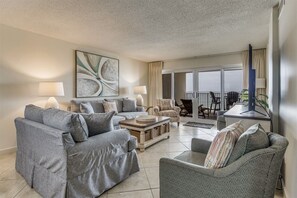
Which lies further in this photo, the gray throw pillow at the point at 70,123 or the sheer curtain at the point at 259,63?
the sheer curtain at the point at 259,63

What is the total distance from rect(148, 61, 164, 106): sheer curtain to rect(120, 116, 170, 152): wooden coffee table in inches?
121

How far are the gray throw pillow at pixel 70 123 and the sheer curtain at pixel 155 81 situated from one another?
5294mm

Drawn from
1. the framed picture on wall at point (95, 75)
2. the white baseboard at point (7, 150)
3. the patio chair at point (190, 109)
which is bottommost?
the white baseboard at point (7, 150)

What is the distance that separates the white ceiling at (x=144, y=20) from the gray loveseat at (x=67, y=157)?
1533mm

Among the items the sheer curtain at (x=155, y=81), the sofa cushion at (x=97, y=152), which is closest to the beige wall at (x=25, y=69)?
the sofa cushion at (x=97, y=152)

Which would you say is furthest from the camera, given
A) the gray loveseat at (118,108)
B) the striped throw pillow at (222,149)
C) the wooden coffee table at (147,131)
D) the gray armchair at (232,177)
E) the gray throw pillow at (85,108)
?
the gray loveseat at (118,108)

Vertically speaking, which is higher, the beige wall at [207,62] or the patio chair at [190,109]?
the beige wall at [207,62]

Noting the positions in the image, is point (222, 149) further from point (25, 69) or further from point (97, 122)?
point (25, 69)

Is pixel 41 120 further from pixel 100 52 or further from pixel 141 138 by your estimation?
pixel 100 52

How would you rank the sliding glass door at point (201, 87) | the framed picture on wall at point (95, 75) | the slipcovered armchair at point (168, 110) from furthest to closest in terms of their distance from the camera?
the sliding glass door at point (201, 87), the slipcovered armchair at point (168, 110), the framed picture on wall at point (95, 75)

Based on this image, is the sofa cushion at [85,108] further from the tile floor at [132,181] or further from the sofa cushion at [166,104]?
the sofa cushion at [166,104]

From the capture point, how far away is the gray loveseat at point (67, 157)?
1.71 meters

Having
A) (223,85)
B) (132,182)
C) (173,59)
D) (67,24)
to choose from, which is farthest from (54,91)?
(223,85)

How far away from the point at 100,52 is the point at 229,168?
15.8 ft
